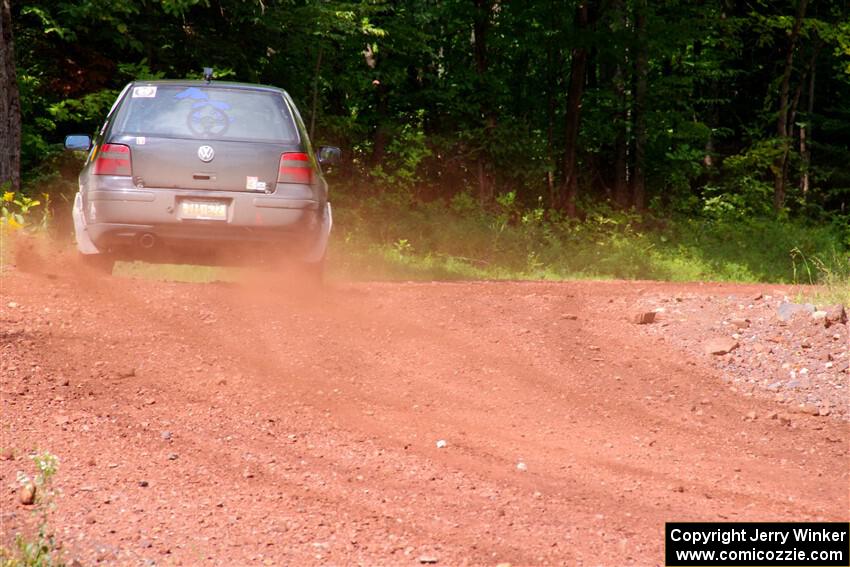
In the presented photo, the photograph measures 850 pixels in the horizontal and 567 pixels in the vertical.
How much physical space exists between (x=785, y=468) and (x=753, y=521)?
1.41m

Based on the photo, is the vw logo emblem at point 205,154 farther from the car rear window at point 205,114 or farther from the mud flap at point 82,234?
the mud flap at point 82,234

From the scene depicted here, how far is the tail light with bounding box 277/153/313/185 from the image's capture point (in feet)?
32.0

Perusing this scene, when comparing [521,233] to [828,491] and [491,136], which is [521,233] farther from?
[828,491]

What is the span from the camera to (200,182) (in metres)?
9.54

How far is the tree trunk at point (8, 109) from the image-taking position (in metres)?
14.7

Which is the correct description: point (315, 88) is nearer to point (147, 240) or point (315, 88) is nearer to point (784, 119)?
point (147, 240)

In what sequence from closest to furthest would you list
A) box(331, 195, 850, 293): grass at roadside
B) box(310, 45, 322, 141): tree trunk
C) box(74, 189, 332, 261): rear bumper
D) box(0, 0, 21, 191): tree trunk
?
box(74, 189, 332, 261): rear bumper
box(0, 0, 21, 191): tree trunk
box(331, 195, 850, 293): grass at roadside
box(310, 45, 322, 141): tree trunk

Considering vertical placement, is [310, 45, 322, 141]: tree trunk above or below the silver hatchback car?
below

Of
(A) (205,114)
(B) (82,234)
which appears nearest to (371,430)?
(A) (205,114)

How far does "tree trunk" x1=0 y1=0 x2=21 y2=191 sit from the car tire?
516cm

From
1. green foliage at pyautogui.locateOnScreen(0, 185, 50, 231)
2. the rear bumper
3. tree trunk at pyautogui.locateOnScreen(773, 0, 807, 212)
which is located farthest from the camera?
tree trunk at pyautogui.locateOnScreen(773, 0, 807, 212)

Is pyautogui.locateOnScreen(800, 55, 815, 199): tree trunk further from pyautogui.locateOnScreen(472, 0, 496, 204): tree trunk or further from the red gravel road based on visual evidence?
the red gravel road

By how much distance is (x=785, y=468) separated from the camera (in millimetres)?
6734

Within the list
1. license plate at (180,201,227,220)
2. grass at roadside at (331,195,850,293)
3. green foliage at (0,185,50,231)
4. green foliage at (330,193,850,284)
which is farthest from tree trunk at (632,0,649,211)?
license plate at (180,201,227,220)
